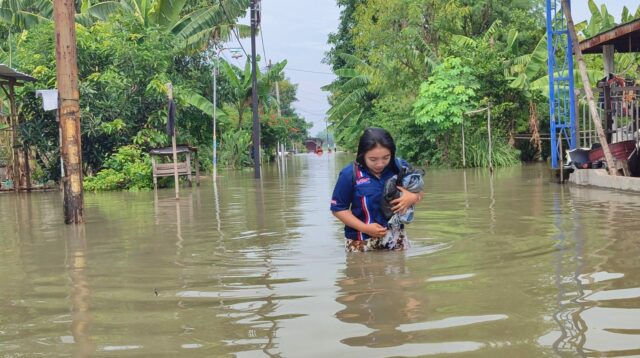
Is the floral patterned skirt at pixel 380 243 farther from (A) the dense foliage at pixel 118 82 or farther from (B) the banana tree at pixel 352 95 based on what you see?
(B) the banana tree at pixel 352 95

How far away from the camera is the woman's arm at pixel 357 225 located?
18.6ft

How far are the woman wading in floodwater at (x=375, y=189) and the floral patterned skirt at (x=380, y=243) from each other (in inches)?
6.6

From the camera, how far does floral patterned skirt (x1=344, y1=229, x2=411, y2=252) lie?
20.3 ft

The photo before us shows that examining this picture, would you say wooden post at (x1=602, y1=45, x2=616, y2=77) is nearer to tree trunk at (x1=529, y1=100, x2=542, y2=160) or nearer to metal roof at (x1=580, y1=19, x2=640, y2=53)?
metal roof at (x1=580, y1=19, x2=640, y2=53)

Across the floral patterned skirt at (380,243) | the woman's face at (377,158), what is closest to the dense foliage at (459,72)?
the floral patterned skirt at (380,243)

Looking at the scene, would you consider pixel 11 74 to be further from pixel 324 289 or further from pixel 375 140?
pixel 324 289

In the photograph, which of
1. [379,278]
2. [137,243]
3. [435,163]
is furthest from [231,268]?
[435,163]

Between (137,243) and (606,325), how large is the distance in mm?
5973

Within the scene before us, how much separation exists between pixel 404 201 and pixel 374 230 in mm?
440

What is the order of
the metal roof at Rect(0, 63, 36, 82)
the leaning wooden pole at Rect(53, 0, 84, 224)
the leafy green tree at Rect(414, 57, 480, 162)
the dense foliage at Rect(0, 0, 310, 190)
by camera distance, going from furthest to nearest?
the leafy green tree at Rect(414, 57, 480, 162), the dense foliage at Rect(0, 0, 310, 190), the metal roof at Rect(0, 63, 36, 82), the leaning wooden pole at Rect(53, 0, 84, 224)

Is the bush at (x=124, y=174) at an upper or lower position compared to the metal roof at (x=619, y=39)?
lower

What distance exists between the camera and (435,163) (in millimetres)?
31438

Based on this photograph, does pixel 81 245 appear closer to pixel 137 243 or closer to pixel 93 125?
pixel 137 243

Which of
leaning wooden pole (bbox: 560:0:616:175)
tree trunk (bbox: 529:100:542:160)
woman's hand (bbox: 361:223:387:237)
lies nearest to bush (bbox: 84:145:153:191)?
leaning wooden pole (bbox: 560:0:616:175)
